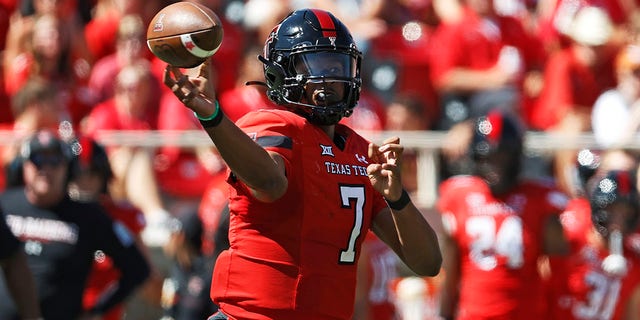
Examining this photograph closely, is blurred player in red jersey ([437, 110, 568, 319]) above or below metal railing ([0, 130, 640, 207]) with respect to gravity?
below

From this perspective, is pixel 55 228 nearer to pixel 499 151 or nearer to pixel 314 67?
pixel 499 151

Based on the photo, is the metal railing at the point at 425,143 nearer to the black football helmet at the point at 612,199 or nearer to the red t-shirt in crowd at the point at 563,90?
the red t-shirt in crowd at the point at 563,90

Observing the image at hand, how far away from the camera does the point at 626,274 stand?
28.6ft

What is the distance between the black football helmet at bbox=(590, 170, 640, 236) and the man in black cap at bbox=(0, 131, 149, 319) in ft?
9.53

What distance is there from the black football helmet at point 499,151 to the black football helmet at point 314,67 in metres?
3.53

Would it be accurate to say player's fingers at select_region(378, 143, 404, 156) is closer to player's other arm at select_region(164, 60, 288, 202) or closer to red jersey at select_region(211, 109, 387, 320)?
red jersey at select_region(211, 109, 387, 320)

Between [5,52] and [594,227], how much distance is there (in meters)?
4.86

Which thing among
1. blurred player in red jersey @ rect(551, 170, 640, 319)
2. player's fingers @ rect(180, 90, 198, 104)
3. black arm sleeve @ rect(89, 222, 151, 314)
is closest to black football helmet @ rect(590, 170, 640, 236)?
blurred player in red jersey @ rect(551, 170, 640, 319)

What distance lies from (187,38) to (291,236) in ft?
2.81

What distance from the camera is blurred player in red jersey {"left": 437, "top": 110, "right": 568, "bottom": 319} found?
8.47 metres

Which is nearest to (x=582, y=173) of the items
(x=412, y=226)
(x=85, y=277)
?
(x=85, y=277)

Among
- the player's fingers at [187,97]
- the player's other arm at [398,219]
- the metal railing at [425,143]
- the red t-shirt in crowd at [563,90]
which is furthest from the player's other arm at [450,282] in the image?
the player's fingers at [187,97]

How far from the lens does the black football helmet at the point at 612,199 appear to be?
866 centimetres

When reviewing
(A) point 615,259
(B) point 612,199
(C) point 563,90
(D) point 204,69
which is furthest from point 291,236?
(C) point 563,90
